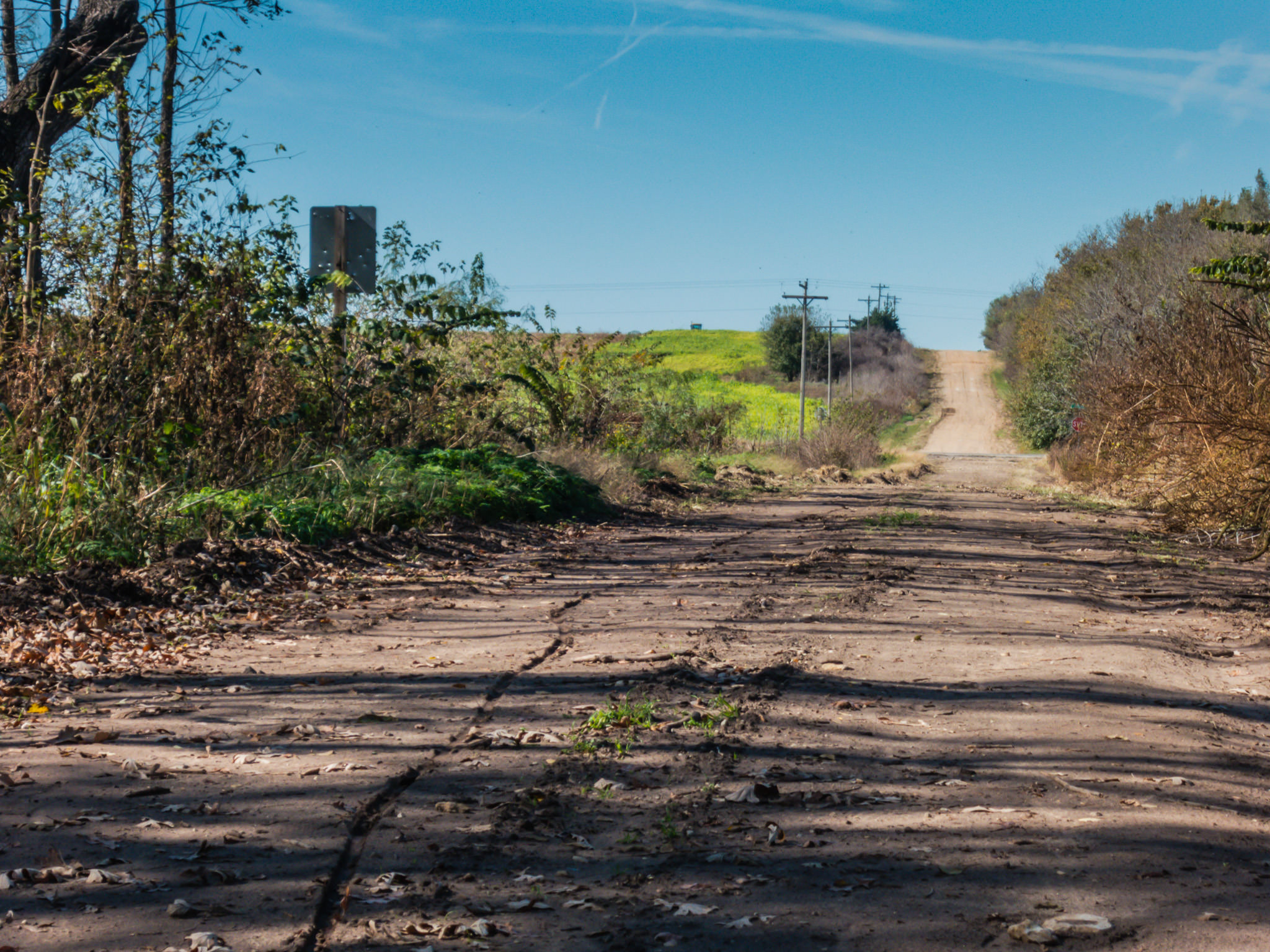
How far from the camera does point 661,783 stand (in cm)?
384

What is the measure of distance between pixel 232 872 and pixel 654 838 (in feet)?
4.12

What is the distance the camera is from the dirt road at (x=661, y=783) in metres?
2.79

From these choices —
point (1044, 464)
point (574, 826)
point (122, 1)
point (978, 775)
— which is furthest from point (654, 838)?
point (1044, 464)

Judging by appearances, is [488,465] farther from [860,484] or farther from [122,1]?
[860,484]

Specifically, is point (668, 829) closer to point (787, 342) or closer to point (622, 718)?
point (622, 718)

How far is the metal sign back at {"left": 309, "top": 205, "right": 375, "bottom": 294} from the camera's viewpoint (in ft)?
42.0

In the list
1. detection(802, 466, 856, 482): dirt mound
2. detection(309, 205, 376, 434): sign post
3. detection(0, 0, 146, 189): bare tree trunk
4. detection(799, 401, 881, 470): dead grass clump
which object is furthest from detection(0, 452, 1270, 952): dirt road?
detection(799, 401, 881, 470): dead grass clump

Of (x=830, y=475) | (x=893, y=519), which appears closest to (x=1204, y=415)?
(x=893, y=519)

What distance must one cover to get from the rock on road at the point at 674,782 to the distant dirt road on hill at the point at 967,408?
156ft

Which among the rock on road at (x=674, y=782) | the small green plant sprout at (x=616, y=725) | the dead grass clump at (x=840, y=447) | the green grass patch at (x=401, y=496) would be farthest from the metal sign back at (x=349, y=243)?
the dead grass clump at (x=840, y=447)

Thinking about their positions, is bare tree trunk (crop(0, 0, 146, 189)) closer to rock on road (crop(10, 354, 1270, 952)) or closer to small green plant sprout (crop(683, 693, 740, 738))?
rock on road (crop(10, 354, 1270, 952))

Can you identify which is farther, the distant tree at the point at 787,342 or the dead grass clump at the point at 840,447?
the distant tree at the point at 787,342

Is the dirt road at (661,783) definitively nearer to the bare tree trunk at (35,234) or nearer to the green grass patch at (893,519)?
the bare tree trunk at (35,234)

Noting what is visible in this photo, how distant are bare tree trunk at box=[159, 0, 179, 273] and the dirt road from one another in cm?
504
